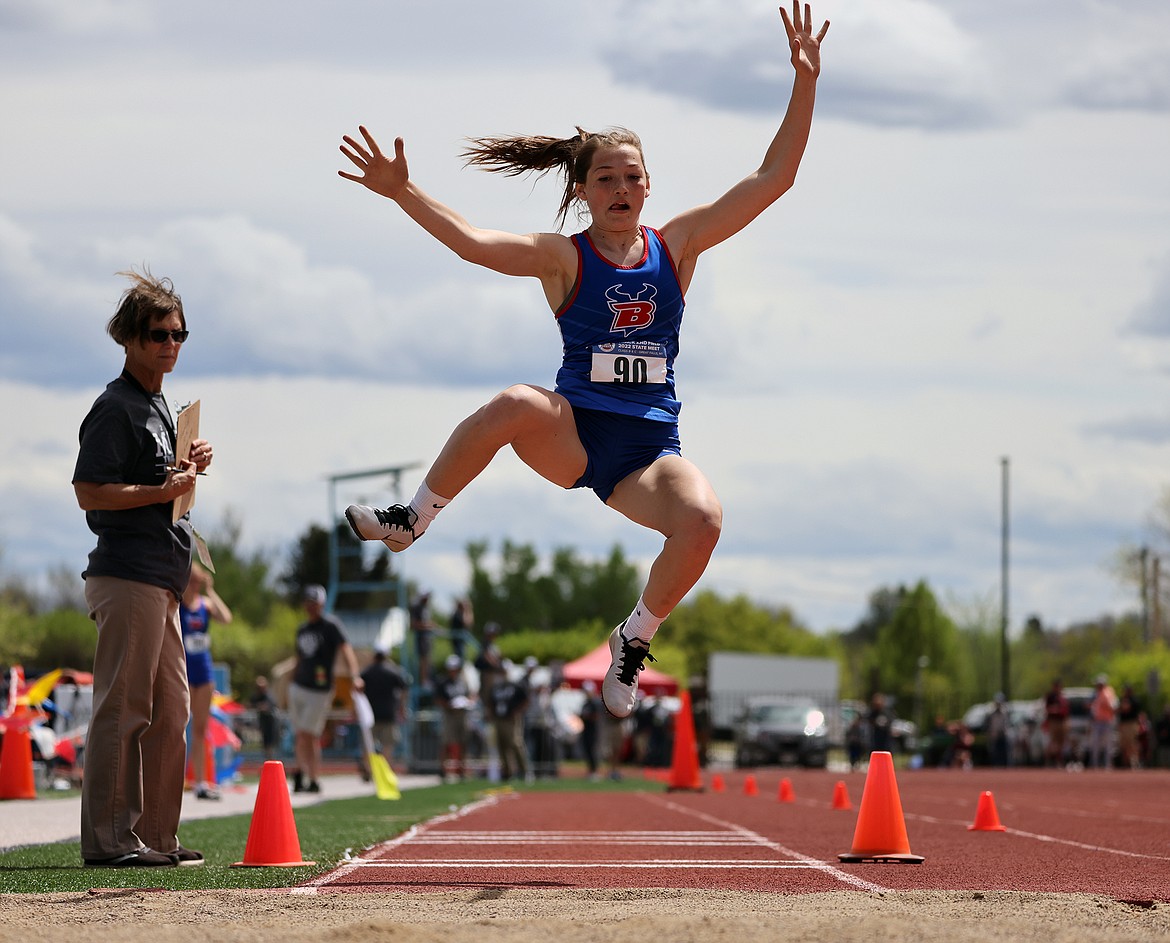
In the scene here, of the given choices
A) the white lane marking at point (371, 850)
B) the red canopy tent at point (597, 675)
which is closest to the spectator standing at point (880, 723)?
the red canopy tent at point (597, 675)

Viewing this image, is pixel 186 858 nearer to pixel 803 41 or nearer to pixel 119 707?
pixel 119 707

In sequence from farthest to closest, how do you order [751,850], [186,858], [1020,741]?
[1020,741] → [751,850] → [186,858]

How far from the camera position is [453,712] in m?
25.2

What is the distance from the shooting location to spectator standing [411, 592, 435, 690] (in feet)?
105

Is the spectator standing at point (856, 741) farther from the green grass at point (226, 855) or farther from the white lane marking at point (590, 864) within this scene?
the white lane marking at point (590, 864)

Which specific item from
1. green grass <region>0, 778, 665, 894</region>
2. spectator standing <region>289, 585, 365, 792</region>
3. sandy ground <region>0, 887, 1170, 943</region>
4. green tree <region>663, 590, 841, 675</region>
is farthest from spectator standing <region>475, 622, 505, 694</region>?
green tree <region>663, 590, 841, 675</region>

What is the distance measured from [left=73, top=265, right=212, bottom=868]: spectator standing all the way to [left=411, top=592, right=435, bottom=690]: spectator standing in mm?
23819

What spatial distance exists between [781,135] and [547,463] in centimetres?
201

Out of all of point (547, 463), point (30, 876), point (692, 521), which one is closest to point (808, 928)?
point (692, 521)

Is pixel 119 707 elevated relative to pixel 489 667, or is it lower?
lower

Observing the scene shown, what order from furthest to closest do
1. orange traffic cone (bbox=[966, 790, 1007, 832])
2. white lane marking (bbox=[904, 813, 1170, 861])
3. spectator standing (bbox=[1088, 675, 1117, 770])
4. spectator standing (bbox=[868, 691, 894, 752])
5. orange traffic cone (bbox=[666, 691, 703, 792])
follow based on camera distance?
→ spectator standing (bbox=[1088, 675, 1117, 770]), spectator standing (bbox=[868, 691, 894, 752]), orange traffic cone (bbox=[666, 691, 703, 792]), orange traffic cone (bbox=[966, 790, 1007, 832]), white lane marking (bbox=[904, 813, 1170, 861])

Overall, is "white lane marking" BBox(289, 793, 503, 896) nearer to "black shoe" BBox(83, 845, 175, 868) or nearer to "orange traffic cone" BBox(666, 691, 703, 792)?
"black shoe" BBox(83, 845, 175, 868)

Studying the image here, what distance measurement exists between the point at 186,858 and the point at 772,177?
416 centimetres

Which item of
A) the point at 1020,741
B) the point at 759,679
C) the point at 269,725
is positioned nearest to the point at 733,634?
the point at 759,679
